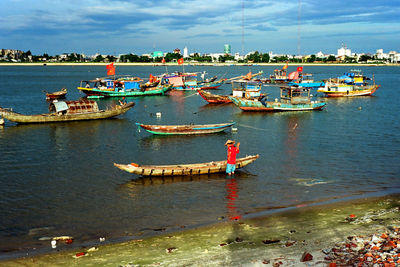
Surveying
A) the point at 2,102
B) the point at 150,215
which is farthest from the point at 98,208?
the point at 2,102

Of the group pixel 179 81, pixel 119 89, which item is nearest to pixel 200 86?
pixel 179 81

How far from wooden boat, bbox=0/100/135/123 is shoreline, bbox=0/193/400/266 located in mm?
30406

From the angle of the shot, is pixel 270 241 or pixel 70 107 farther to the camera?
pixel 70 107

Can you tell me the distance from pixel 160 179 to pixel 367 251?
12.5 meters

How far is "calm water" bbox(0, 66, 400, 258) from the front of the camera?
16.3 m

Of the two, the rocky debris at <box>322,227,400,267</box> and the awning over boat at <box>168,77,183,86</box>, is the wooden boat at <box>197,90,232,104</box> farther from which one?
the rocky debris at <box>322,227,400,267</box>

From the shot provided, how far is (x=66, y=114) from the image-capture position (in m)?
41.5

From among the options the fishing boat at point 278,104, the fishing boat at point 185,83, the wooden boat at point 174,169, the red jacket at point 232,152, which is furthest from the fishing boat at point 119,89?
the red jacket at point 232,152

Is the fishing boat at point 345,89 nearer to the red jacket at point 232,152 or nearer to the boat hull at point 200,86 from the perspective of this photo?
the boat hull at point 200,86

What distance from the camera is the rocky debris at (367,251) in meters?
10.4

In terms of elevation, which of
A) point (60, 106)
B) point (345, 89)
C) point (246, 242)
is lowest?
point (246, 242)

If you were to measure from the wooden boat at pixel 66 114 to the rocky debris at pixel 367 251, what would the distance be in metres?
35.0

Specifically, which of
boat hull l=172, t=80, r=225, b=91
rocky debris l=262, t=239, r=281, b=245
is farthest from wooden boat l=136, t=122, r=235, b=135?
boat hull l=172, t=80, r=225, b=91

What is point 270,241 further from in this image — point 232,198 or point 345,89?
point 345,89
